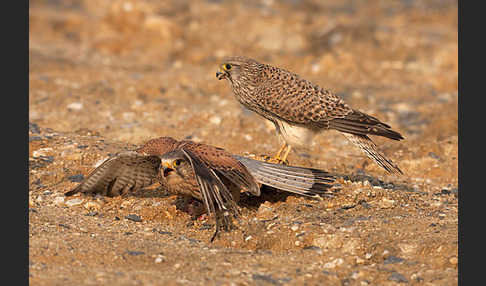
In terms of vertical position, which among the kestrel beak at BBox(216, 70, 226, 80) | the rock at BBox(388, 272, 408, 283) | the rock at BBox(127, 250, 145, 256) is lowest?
the rock at BBox(388, 272, 408, 283)

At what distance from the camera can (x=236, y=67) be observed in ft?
18.9

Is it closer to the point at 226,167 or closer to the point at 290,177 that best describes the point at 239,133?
the point at 290,177

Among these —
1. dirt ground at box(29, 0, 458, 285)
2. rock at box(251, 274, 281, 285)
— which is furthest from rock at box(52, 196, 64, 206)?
rock at box(251, 274, 281, 285)

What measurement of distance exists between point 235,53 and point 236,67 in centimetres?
580

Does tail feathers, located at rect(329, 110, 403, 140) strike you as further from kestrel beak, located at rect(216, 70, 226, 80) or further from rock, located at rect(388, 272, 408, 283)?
rock, located at rect(388, 272, 408, 283)

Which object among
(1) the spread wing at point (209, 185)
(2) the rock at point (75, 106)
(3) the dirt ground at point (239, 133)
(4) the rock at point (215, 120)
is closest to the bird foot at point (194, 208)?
(3) the dirt ground at point (239, 133)

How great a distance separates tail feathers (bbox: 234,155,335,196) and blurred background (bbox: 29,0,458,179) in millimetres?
1507

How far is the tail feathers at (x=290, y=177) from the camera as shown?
191 inches

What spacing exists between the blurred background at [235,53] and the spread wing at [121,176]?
201 centimetres

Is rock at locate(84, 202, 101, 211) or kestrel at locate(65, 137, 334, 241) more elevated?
kestrel at locate(65, 137, 334, 241)

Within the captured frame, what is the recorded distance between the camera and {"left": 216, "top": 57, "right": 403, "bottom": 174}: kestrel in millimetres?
5508

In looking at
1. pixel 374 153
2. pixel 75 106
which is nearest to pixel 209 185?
pixel 374 153

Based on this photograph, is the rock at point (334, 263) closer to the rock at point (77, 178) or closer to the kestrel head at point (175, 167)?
the kestrel head at point (175, 167)

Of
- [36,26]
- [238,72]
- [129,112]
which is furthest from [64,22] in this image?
[238,72]
